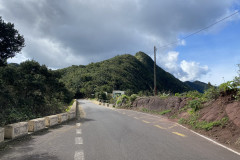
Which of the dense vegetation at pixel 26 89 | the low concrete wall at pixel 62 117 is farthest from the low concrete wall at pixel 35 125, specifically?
the low concrete wall at pixel 62 117

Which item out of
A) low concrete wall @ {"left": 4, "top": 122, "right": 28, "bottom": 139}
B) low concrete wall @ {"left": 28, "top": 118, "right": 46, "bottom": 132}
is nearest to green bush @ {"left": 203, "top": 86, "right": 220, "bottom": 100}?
low concrete wall @ {"left": 28, "top": 118, "right": 46, "bottom": 132}

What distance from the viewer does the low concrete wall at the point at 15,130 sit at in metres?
7.09

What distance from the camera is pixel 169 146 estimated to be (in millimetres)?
6363

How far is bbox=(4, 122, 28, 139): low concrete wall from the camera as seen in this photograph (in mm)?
7094

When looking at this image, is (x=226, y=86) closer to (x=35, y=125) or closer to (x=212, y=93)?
(x=212, y=93)

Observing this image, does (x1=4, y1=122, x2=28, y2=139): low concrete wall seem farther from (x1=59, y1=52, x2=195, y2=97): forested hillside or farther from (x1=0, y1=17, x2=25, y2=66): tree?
(x1=59, y1=52, x2=195, y2=97): forested hillside

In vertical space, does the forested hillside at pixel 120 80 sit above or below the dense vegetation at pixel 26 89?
above

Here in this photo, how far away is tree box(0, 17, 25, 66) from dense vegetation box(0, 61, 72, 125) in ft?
14.1

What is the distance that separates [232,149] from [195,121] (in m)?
5.37

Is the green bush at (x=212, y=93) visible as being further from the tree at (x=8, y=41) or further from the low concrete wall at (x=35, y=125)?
the tree at (x=8, y=41)

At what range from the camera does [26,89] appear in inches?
553

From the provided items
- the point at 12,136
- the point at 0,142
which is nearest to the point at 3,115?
the point at 12,136

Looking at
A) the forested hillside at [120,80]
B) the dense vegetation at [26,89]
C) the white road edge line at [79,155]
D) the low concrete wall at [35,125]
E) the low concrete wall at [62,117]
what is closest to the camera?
the white road edge line at [79,155]

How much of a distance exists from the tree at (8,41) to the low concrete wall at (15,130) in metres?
11.8
